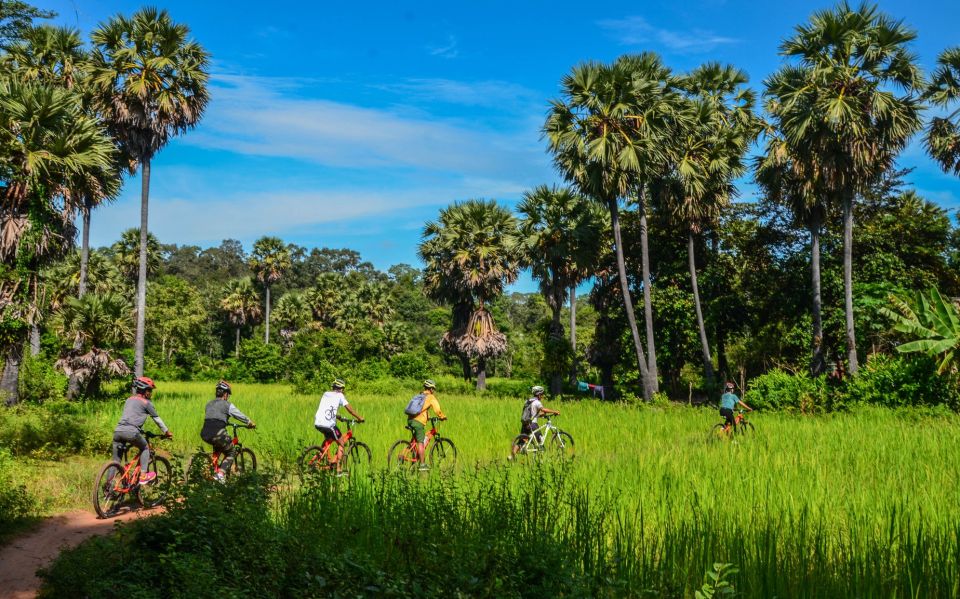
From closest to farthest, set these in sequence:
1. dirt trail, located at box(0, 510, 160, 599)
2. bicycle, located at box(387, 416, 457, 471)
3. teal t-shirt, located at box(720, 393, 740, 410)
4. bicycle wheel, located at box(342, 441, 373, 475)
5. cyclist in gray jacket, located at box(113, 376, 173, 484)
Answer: dirt trail, located at box(0, 510, 160, 599), cyclist in gray jacket, located at box(113, 376, 173, 484), bicycle wheel, located at box(342, 441, 373, 475), bicycle, located at box(387, 416, 457, 471), teal t-shirt, located at box(720, 393, 740, 410)

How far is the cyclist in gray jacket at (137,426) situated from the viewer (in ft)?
34.5

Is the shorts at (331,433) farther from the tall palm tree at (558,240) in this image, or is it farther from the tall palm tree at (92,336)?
the tall palm tree at (558,240)

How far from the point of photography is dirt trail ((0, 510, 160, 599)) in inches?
287

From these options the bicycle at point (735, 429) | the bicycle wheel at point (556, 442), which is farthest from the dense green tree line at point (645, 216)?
the bicycle wheel at point (556, 442)

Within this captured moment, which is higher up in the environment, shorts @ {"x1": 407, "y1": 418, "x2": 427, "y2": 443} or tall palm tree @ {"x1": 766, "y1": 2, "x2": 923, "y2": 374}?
tall palm tree @ {"x1": 766, "y1": 2, "x2": 923, "y2": 374}

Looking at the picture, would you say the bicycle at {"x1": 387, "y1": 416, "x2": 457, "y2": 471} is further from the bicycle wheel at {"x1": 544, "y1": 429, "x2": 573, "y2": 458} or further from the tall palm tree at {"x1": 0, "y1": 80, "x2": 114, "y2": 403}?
the tall palm tree at {"x1": 0, "y1": 80, "x2": 114, "y2": 403}

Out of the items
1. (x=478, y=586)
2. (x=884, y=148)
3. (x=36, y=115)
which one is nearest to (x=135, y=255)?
(x=36, y=115)

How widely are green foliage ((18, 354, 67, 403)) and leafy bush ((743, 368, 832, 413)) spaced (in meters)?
27.2

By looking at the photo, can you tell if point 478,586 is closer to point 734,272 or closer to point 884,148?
point 884,148

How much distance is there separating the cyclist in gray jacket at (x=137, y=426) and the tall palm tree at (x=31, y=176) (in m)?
13.3

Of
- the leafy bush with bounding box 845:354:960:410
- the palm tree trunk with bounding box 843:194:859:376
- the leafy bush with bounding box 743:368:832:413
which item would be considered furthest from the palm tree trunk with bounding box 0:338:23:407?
the palm tree trunk with bounding box 843:194:859:376

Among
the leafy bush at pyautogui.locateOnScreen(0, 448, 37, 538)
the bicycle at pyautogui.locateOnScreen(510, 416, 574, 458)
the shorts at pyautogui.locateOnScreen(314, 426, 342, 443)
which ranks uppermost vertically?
the shorts at pyautogui.locateOnScreen(314, 426, 342, 443)

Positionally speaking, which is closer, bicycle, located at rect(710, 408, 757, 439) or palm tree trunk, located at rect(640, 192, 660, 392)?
bicycle, located at rect(710, 408, 757, 439)

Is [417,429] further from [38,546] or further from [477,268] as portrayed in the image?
[477,268]
